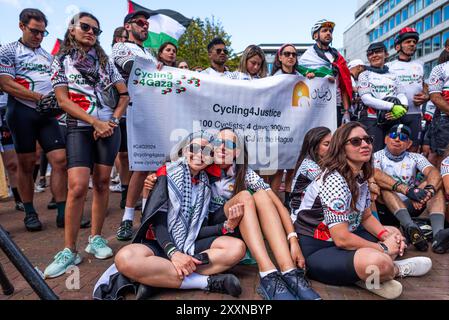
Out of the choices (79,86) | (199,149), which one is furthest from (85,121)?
(199,149)

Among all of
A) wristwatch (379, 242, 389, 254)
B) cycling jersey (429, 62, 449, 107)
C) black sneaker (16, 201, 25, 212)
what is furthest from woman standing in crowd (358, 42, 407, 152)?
black sneaker (16, 201, 25, 212)

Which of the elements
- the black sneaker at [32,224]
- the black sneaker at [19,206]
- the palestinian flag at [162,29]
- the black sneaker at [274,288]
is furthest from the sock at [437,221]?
the black sneaker at [19,206]

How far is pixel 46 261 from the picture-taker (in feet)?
11.1

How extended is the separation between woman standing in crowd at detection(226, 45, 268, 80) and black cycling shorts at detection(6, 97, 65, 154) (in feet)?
7.33

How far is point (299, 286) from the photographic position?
2.51 meters

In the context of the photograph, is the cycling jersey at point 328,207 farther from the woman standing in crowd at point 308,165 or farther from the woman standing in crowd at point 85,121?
the woman standing in crowd at point 85,121

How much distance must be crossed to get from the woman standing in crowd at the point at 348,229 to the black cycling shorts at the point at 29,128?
293 centimetres

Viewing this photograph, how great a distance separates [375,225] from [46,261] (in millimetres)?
2757

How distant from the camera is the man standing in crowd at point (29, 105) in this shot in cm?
423

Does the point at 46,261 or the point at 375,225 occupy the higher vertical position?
the point at 375,225
